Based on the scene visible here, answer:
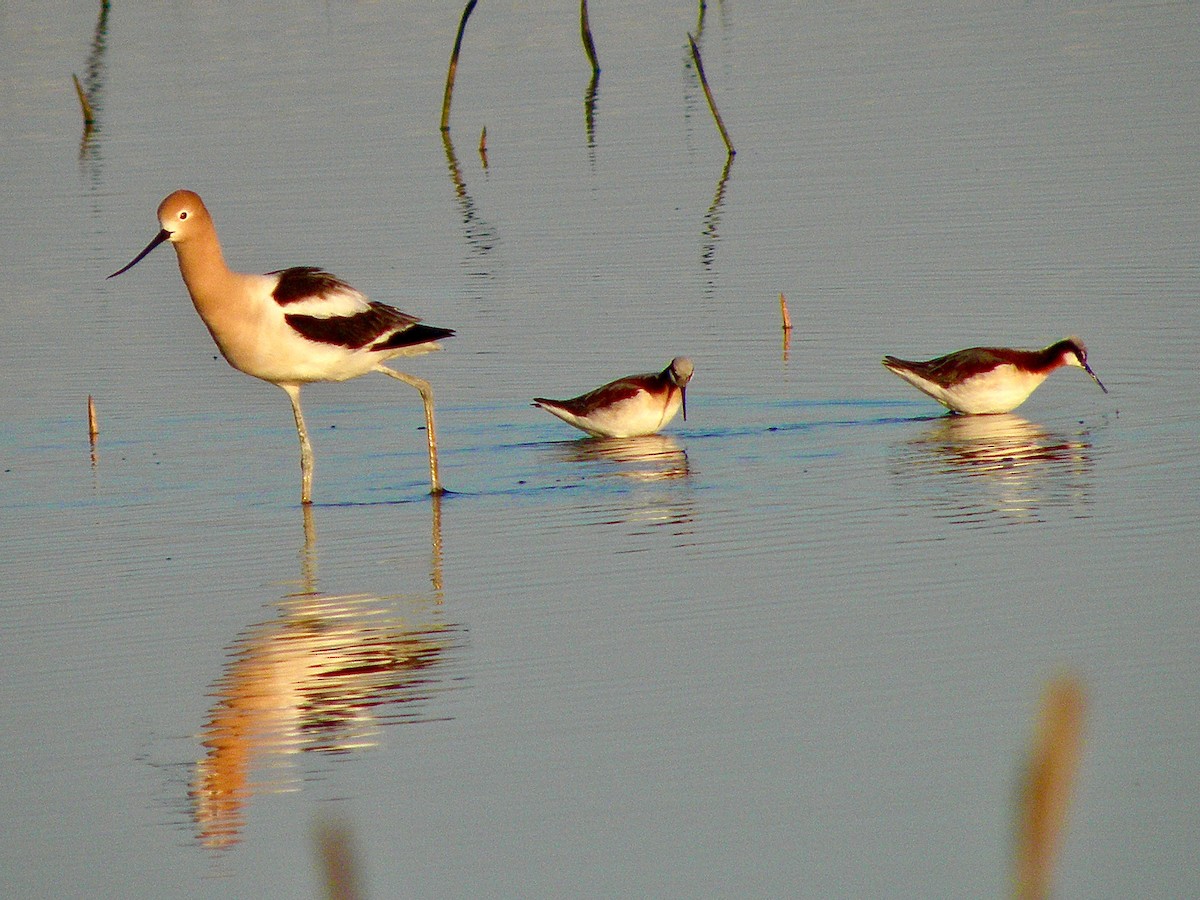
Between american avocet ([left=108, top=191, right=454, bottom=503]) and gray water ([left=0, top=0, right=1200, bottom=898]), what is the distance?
0.75m

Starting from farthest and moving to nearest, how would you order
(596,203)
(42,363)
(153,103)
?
(153,103) → (596,203) → (42,363)

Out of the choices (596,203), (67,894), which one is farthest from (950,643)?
(596,203)

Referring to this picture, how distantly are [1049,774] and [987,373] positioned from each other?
968 cm

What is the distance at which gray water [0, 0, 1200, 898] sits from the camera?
554 cm

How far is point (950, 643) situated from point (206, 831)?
9.23 feet

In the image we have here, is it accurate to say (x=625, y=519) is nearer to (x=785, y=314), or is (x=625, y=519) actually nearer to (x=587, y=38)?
(x=785, y=314)

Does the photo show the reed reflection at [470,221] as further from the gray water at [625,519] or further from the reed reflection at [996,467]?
the reed reflection at [996,467]

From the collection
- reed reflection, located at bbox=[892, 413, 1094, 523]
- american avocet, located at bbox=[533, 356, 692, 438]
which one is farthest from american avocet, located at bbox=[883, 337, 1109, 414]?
american avocet, located at bbox=[533, 356, 692, 438]

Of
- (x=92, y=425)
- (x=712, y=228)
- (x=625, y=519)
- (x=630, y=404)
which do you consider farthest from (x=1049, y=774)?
(x=712, y=228)

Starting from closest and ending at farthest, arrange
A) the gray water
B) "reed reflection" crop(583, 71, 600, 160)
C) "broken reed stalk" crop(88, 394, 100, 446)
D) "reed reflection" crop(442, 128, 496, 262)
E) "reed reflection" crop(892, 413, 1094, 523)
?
the gray water → "reed reflection" crop(892, 413, 1094, 523) → "broken reed stalk" crop(88, 394, 100, 446) → "reed reflection" crop(442, 128, 496, 262) → "reed reflection" crop(583, 71, 600, 160)

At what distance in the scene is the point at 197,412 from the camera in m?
12.5

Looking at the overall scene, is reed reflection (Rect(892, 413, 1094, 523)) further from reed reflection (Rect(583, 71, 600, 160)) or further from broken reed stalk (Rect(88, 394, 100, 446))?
reed reflection (Rect(583, 71, 600, 160))

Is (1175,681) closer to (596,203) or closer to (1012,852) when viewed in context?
(1012,852)

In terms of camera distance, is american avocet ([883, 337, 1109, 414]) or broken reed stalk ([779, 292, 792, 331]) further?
broken reed stalk ([779, 292, 792, 331])
